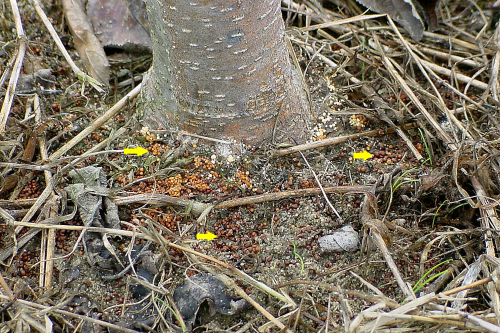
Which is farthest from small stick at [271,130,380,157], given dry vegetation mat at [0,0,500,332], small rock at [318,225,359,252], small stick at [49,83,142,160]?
small stick at [49,83,142,160]

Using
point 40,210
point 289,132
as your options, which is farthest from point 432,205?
point 40,210

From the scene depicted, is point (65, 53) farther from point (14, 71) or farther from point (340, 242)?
point (340, 242)

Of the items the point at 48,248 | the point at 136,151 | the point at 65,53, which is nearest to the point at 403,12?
the point at 136,151

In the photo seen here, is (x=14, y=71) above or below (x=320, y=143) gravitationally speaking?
above

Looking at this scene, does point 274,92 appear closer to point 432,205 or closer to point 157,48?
point 157,48

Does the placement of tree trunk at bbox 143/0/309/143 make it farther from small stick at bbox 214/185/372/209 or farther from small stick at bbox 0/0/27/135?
small stick at bbox 0/0/27/135

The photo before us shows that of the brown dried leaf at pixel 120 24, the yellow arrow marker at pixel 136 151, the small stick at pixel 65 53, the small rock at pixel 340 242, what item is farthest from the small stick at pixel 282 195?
the brown dried leaf at pixel 120 24
